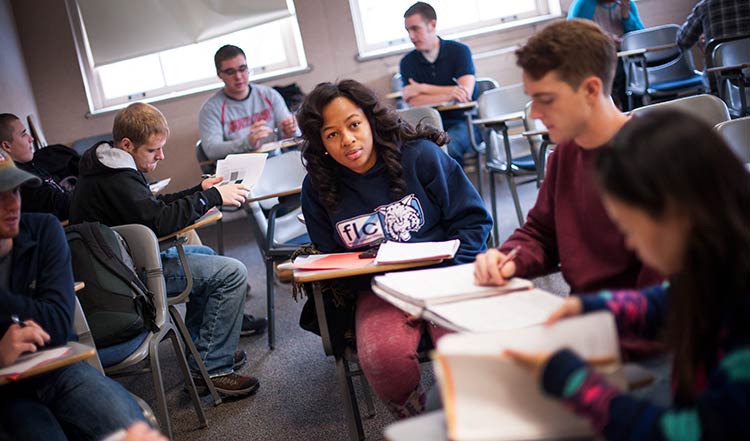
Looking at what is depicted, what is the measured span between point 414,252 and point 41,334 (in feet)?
3.04

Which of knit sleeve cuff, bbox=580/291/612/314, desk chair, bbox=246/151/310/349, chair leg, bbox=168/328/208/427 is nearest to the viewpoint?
knit sleeve cuff, bbox=580/291/612/314

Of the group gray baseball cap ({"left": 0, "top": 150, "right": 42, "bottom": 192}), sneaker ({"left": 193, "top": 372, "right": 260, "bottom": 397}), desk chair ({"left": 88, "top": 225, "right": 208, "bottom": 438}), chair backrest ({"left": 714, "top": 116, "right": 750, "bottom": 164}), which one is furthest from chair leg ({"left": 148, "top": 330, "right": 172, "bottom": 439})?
chair backrest ({"left": 714, "top": 116, "right": 750, "bottom": 164})

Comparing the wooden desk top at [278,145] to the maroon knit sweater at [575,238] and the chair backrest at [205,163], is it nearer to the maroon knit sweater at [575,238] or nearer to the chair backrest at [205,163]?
the chair backrest at [205,163]

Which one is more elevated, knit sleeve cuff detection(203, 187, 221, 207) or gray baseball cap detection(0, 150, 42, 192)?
gray baseball cap detection(0, 150, 42, 192)

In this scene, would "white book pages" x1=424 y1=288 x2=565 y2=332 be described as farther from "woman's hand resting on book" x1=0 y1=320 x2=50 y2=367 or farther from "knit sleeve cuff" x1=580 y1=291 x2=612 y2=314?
"woman's hand resting on book" x1=0 y1=320 x2=50 y2=367

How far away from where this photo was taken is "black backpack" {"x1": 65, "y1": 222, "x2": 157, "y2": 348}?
90.3 inches

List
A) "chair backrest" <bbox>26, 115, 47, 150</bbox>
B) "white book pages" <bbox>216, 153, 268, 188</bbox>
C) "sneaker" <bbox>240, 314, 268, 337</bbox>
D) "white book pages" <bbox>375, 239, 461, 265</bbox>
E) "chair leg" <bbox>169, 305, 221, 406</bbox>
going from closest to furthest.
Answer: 1. "white book pages" <bbox>375, 239, 461, 265</bbox>
2. "chair leg" <bbox>169, 305, 221, 406</bbox>
3. "white book pages" <bbox>216, 153, 268, 188</bbox>
4. "sneaker" <bbox>240, 314, 268, 337</bbox>
5. "chair backrest" <bbox>26, 115, 47, 150</bbox>

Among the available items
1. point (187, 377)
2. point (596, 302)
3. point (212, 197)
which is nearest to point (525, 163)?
point (212, 197)

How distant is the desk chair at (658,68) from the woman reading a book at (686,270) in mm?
4813

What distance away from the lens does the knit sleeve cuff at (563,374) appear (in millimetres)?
888

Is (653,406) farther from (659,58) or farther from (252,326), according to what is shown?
(659,58)

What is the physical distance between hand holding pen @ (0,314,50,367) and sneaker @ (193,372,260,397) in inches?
50.4

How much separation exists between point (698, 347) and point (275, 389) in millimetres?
2335

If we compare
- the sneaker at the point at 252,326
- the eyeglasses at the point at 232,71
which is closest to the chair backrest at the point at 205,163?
the eyeglasses at the point at 232,71
